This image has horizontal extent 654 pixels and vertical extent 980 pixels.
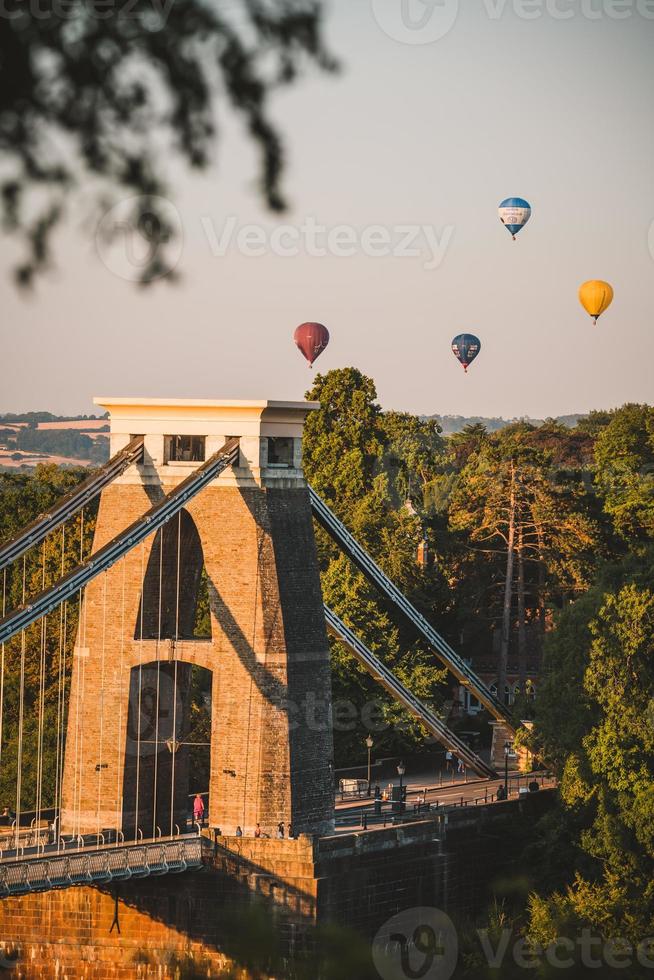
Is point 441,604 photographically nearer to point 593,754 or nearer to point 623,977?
point 593,754

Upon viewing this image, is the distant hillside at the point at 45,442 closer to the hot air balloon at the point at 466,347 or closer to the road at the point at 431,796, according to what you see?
the hot air balloon at the point at 466,347

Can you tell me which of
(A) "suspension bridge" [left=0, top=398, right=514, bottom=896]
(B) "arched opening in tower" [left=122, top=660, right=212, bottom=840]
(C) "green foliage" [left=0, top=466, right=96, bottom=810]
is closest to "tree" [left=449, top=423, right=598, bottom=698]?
(C) "green foliage" [left=0, top=466, right=96, bottom=810]

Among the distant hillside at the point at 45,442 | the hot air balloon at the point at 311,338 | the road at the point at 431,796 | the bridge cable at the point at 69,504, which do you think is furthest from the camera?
the distant hillside at the point at 45,442

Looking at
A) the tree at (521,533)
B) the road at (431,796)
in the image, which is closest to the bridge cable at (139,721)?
the road at (431,796)

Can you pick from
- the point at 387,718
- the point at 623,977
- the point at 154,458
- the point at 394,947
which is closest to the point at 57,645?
the point at 387,718

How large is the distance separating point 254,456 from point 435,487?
25258mm

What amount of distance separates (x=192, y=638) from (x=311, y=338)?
24197 mm

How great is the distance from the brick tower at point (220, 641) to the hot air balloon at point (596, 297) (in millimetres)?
28345

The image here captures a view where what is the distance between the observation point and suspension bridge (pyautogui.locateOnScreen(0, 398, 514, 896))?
3459 cm

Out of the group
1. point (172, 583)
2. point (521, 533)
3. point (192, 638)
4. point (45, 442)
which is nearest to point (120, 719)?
point (192, 638)

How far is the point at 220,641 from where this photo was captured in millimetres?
35031

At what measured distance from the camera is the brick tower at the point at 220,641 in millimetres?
34719
